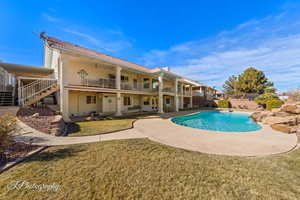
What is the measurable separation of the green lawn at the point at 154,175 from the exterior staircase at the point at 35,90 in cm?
735

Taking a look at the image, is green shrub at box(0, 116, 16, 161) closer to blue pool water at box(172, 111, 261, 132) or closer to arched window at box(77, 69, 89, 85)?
arched window at box(77, 69, 89, 85)

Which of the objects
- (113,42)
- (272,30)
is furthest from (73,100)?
(272,30)

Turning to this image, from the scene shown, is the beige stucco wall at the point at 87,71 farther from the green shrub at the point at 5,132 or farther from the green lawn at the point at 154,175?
the green lawn at the point at 154,175

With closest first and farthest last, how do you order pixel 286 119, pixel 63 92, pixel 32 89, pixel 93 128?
pixel 93 128 → pixel 286 119 → pixel 32 89 → pixel 63 92

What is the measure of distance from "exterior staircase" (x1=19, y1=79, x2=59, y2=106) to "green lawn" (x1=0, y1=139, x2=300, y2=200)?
24.1ft

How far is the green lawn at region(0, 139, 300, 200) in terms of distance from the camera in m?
2.37

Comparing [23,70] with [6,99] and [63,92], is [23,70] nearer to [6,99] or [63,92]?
[6,99]

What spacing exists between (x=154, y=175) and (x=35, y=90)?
12674 millimetres

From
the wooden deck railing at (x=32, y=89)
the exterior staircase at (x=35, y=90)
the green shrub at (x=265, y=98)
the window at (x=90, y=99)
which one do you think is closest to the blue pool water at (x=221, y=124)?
the window at (x=90, y=99)

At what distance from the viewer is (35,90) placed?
32.8 feet

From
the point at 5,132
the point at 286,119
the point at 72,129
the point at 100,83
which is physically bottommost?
the point at 72,129

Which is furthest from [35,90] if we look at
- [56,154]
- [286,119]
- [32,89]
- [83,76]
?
[286,119]

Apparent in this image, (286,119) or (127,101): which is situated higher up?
(127,101)

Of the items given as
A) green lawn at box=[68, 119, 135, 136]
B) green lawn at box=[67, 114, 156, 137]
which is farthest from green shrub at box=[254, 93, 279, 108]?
green lawn at box=[68, 119, 135, 136]
